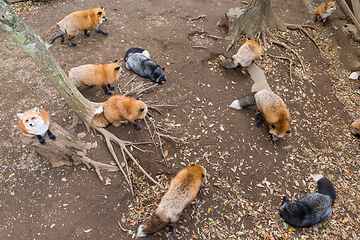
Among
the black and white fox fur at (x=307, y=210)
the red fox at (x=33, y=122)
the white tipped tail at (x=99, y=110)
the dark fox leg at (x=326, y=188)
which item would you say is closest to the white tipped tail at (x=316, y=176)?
the dark fox leg at (x=326, y=188)

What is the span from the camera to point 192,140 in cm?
550

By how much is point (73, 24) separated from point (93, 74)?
2952mm

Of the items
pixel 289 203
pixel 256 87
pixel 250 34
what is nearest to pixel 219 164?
pixel 289 203

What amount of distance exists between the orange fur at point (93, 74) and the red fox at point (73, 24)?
243 cm

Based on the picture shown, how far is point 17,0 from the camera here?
9.12 metres

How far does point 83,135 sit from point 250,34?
7.42 m

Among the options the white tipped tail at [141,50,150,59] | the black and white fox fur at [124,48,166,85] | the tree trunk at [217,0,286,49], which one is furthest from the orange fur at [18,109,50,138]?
the tree trunk at [217,0,286,49]

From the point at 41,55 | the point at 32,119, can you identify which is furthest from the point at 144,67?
the point at 32,119

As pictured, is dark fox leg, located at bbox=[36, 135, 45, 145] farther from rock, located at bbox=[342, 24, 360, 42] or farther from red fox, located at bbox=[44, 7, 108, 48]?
rock, located at bbox=[342, 24, 360, 42]

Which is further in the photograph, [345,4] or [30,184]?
[345,4]

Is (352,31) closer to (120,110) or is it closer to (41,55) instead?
(120,110)

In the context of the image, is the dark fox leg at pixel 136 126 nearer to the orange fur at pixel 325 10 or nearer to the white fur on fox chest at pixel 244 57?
the white fur on fox chest at pixel 244 57

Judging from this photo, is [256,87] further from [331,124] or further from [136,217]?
[136,217]

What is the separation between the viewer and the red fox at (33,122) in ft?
12.3
